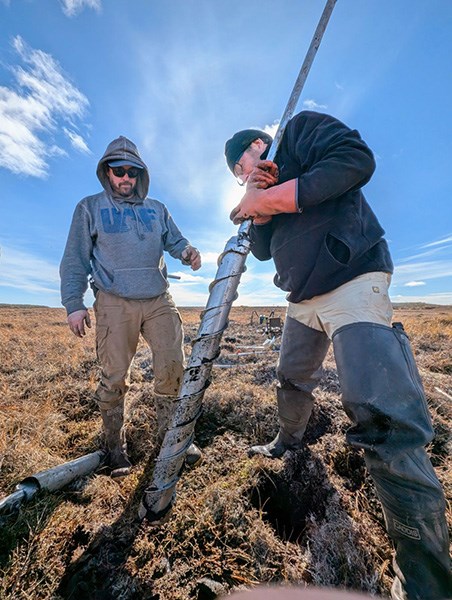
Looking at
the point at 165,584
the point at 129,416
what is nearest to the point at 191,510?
the point at 165,584

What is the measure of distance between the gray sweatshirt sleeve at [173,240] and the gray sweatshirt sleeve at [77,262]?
743mm

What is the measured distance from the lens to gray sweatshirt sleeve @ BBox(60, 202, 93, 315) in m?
2.38

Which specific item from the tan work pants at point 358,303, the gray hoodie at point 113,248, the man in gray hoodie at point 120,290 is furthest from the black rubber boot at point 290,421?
the gray hoodie at point 113,248

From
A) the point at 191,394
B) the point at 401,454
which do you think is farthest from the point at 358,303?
the point at 191,394

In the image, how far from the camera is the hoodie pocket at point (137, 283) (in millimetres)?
2453

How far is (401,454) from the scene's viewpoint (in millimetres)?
1239

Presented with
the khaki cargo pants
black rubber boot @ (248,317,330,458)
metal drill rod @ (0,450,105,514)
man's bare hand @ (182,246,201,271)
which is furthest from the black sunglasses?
metal drill rod @ (0,450,105,514)

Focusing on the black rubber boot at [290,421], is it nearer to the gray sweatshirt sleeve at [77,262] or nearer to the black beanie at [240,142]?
the gray sweatshirt sleeve at [77,262]

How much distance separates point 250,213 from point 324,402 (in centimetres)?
265

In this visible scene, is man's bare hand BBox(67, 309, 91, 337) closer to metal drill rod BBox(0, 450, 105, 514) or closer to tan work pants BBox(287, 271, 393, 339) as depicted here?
metal drill rod BBox(0, 450, 105, 514)

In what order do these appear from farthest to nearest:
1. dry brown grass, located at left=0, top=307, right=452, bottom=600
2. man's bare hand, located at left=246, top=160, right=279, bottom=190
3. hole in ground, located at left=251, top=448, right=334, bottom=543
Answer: hole in ground, located at left=251, top=448, right=334, bottom=543 → man's bare hand, located at left=246, top=160, right=279, bottom=190 → dry brown grass, located at left=0, top=307, right=452, bottom=600

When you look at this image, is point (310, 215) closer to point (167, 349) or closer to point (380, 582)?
point (167, 349)

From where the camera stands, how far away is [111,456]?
8.19ft

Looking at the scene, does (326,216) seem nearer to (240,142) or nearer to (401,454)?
(240,142)
